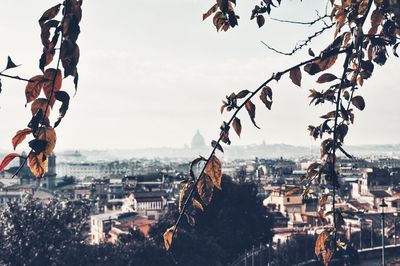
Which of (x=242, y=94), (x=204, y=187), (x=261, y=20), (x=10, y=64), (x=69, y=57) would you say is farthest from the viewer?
(x=261, y=20)

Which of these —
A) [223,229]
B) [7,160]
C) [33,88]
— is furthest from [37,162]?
[223,229]

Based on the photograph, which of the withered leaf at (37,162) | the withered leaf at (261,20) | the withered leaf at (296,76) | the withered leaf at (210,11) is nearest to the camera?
the withered leaf at (37,162)

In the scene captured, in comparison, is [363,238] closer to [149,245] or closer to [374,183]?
[149,245]

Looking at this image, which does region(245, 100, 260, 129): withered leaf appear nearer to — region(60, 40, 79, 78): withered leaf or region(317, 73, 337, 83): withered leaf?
region(317, 73, 337, 83): withered leaf

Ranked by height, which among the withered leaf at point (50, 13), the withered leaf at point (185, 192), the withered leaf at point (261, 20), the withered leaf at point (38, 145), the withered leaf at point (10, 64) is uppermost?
the withered leaf at point (261, 20)

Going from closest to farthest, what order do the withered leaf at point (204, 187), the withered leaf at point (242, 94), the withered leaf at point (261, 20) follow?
the withered leaf at point (204, 187) → the withered leaf at point (242, 94) → the withered leaf at point (261, 20)

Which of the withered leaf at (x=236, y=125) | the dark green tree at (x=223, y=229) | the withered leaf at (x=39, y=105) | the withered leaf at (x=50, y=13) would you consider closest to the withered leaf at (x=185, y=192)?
the withered leaf at (x=236, y=125)

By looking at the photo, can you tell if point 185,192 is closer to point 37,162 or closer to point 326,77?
point 37,162

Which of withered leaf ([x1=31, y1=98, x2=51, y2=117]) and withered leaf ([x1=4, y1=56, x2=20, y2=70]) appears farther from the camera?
withered leaf ([x1=31, y1=98, x2=51, y2=117])

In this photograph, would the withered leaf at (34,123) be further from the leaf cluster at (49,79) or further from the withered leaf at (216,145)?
the withered leaf at (216,145)

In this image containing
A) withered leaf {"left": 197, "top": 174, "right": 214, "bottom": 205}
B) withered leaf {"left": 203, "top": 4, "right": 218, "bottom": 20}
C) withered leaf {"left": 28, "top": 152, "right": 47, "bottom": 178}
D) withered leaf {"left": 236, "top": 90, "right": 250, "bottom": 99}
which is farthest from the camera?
withered leaf {"left": 203, "top": 4, "right": 218, "bottom": 20}

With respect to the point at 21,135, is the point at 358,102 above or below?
above

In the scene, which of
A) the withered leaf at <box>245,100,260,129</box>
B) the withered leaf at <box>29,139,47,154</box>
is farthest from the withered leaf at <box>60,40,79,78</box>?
the withered leaf at <box>245,100,260,129</box>

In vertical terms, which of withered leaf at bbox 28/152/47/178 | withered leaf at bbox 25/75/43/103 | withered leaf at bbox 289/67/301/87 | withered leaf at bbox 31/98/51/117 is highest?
withered leaf at bbox 289/67/301/87
